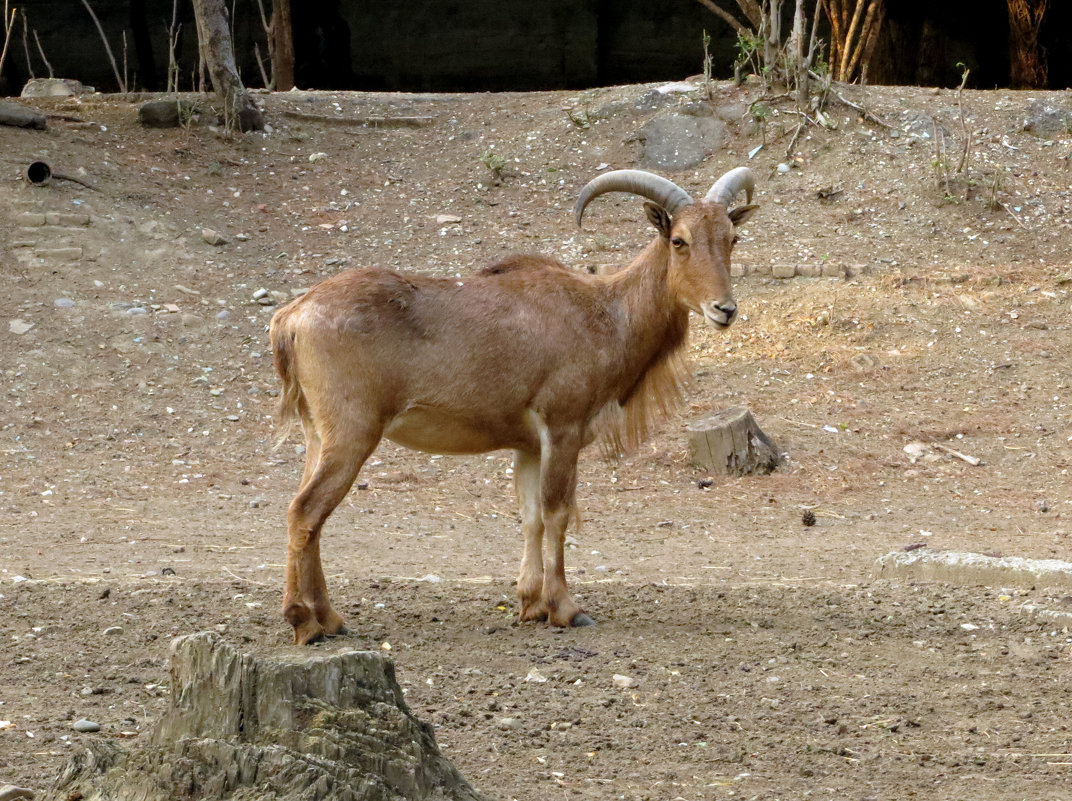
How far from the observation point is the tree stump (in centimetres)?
1070

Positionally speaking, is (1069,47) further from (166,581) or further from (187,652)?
(187,652)

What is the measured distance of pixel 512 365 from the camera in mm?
6852

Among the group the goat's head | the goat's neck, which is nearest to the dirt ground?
the goat's neck

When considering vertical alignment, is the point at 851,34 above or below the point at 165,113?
above

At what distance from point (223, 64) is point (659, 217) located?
995 cm

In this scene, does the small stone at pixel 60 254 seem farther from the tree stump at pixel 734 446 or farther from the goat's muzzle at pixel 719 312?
the goat's muzzle at pixel 719 312

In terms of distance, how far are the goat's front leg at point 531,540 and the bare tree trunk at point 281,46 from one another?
43.7 ft

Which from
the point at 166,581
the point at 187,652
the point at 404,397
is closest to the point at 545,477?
the point at 404,397

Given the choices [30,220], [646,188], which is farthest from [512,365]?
[30,220]

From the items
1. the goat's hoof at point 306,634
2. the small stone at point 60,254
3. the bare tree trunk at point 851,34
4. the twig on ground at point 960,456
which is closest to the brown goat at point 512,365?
the goat's hoof at point 306,634

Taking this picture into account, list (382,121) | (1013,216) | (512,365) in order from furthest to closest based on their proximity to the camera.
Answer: (382,121)
(1013,216)
(512,365)

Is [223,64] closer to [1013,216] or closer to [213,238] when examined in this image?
[213,238]

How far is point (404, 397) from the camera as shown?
21.9ft

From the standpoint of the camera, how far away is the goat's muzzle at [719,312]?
6.96 metres
